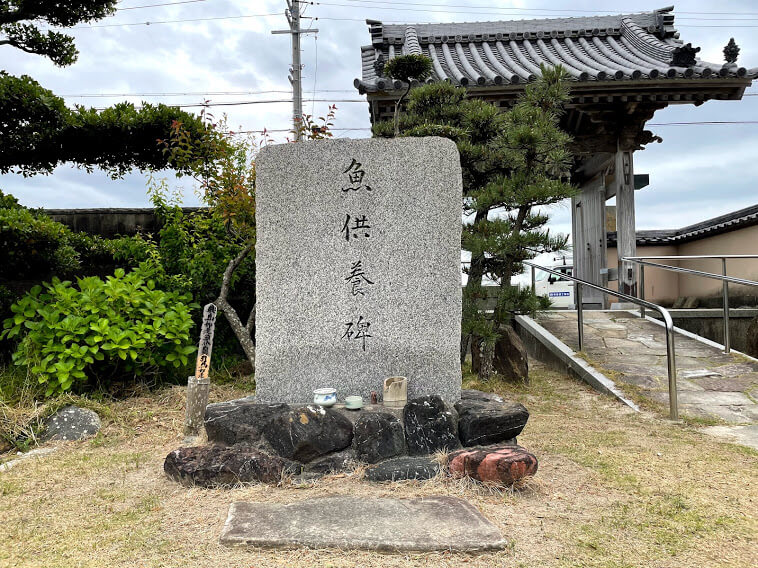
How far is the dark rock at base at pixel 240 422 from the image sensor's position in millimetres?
3879

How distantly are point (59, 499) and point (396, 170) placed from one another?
9.94ft

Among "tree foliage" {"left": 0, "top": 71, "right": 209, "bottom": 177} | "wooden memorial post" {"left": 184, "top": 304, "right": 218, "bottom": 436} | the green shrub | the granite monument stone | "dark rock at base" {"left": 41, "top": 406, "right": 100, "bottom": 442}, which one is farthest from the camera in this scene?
"tree foliage" {"left": 0, "top": 71, "right": 209, "bottom": 177}

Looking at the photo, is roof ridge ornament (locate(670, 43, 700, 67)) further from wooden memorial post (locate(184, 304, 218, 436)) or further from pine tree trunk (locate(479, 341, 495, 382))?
wooden memorial post (locate(184, 304, 218, 436))

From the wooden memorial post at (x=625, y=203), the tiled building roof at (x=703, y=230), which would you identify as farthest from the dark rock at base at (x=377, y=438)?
the tiled building roof at (x=703, y=230)

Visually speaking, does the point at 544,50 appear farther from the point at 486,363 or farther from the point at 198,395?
the point at 198,395

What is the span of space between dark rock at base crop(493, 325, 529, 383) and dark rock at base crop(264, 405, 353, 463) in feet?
10.1

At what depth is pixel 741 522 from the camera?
301 cm

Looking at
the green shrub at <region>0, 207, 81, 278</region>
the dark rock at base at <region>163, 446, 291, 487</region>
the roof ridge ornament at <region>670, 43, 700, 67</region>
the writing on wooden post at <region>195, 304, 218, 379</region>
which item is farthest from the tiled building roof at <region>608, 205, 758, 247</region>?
the green shrub at <region>0, 207, 81, 278</region>

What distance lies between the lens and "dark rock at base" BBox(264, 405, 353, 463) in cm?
377

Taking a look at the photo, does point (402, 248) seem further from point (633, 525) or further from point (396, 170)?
point (633, 525)

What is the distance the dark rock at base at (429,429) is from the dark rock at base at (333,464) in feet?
1.29

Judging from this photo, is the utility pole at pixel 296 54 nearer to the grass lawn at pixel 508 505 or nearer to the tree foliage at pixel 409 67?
the tree foliage at pixel 409 67

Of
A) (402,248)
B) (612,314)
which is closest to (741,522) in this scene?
(402,248)

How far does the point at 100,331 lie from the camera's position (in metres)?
5.42
